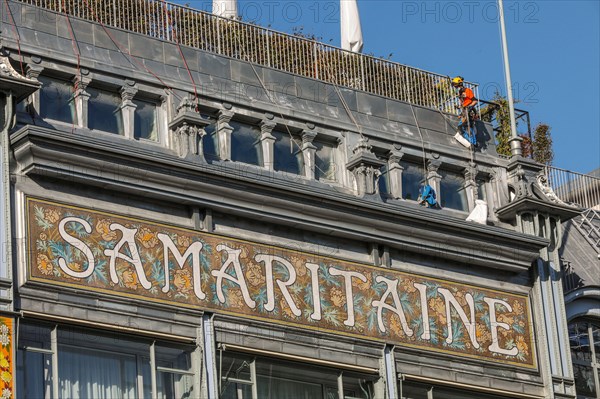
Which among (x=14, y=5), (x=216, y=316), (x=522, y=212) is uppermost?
(x=14, y=5)

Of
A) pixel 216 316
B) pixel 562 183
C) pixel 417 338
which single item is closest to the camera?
pixel 216 316

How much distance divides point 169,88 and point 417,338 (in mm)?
8412

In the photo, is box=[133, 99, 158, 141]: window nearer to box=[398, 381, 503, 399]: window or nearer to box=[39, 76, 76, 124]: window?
box=[39, 76, 76, 124]: window

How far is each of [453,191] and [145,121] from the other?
29.7 feet

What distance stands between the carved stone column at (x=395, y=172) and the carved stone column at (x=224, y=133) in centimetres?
470

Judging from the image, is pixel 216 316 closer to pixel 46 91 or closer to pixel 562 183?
pixel 46 91

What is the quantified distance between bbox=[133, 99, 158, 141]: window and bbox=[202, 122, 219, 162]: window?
49.1 inches

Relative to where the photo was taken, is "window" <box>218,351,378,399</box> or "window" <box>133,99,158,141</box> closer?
"window" <box>218,351,378,399</box>

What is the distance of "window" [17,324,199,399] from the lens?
3956 centimetres

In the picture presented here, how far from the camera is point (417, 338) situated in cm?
4544

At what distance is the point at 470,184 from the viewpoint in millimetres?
49188

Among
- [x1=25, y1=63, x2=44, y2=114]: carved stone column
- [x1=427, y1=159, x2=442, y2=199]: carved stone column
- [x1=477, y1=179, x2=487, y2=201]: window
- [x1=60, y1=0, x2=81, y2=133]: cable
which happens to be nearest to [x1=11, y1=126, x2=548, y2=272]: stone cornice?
[x1=427, y1=159, x2=442, y2=199]: carved stone column

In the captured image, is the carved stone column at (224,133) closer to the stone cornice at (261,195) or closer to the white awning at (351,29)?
the stone cornice at (261,195)

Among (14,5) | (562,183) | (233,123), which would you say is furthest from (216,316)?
(562,183)
